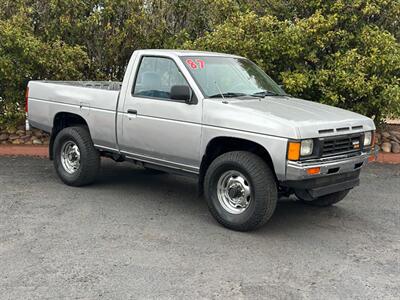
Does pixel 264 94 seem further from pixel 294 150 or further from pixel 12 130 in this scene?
pixel 12 130

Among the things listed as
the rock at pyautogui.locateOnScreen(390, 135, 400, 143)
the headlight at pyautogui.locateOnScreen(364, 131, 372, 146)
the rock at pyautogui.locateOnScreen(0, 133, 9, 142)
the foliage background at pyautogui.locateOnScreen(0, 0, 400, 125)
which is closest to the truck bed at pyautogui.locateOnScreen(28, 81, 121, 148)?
the foliage background at pyautogui.locateOnScreen(0, 0, 400, 125)

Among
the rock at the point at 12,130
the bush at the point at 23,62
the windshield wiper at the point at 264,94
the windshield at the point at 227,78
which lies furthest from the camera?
the rock at the point at 12,130

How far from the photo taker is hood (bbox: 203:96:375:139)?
4.90 metres

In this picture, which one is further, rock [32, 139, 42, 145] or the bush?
rock [32, 139, 42, 145]

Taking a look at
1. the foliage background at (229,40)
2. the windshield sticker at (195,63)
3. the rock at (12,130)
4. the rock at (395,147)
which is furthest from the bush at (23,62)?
the rock at (395,147)

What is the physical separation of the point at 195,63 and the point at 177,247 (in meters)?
2.27

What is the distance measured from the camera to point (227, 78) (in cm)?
604

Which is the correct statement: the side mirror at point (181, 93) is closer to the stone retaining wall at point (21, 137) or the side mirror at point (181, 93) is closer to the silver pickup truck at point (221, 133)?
the silver pickup truck at point (221, 133)

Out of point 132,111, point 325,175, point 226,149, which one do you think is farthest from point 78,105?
point 325,175

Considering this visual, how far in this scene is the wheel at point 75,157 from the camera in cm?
682

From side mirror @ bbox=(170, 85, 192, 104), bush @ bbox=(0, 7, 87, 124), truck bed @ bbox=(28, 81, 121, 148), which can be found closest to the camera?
side mirror @ bbox=(170, 85, 192, 104)

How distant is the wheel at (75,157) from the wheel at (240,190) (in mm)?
2073

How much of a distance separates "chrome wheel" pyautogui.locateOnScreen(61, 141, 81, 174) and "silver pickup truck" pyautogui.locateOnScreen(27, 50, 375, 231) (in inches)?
0.8

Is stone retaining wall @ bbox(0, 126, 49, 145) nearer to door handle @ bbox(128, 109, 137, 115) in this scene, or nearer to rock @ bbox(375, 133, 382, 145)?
door handle @ bbox(128, 109, 137, 115)
